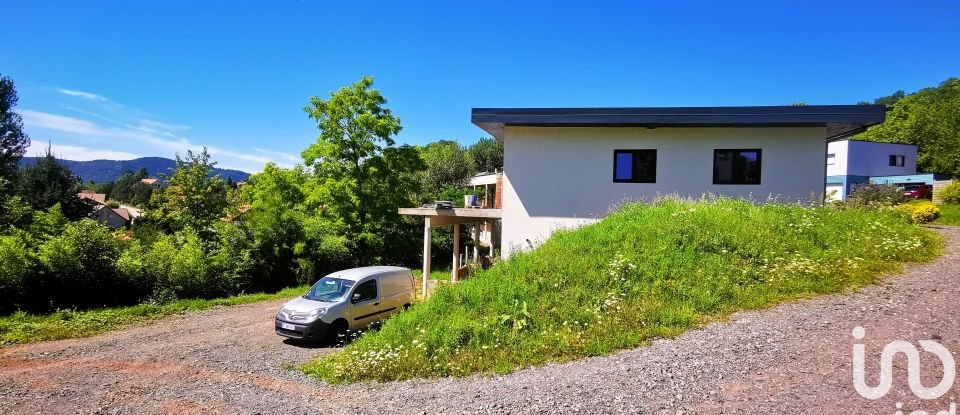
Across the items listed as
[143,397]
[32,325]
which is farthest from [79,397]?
[32,325]

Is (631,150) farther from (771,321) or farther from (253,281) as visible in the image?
(253,281)

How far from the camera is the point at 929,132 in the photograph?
4572 cm

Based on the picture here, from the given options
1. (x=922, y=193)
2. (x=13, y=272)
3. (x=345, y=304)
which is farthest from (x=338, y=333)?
(x=922, y=193)

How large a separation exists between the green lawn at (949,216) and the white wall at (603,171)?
1114 cm

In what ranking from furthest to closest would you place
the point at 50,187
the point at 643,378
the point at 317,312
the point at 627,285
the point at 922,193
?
the point at 50,187 < the point at 922,193 < the point at 317,312 < the point at 627,285 < the point at 643,378

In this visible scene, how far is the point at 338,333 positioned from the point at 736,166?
11.3 meters

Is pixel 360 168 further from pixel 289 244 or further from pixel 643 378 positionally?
pixel 643 378

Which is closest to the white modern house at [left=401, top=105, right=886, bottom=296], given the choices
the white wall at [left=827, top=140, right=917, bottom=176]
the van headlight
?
the van headlight

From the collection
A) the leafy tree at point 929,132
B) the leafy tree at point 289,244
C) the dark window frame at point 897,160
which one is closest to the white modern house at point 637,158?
the leafy tree at point 289,244

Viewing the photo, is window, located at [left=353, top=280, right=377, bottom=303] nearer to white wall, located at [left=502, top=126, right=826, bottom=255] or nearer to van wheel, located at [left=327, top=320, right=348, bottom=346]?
van wheel, located at [left=327, top=320, right=348, bottom=346]

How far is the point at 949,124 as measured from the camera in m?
43.2

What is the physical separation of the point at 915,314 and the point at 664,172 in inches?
283

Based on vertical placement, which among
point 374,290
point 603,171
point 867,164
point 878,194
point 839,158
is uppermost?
point 839,158

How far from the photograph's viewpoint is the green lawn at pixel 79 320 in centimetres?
1070
